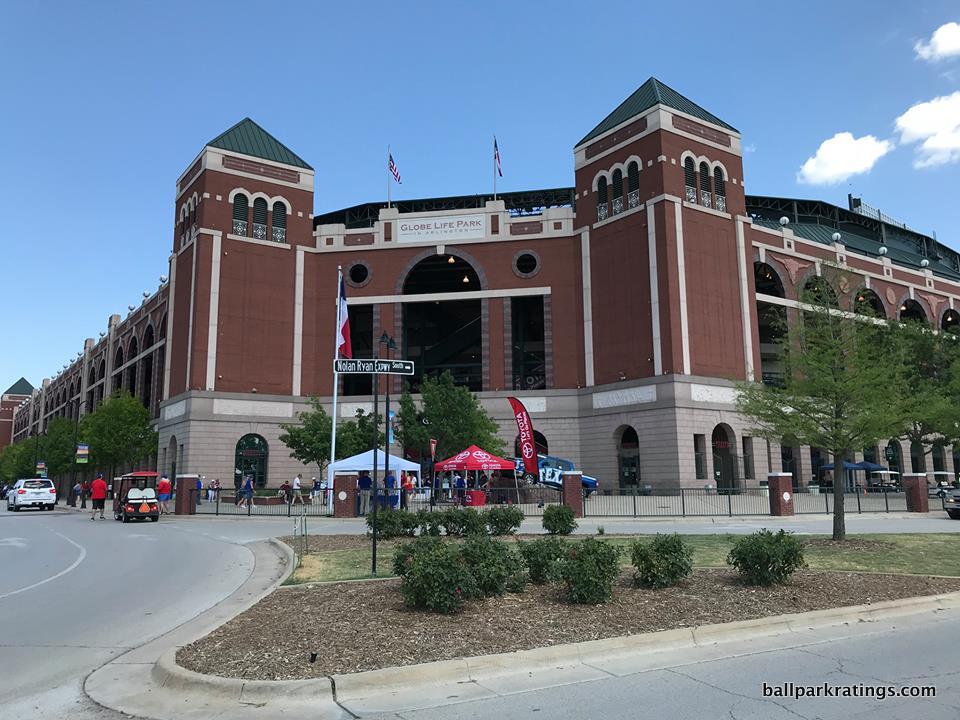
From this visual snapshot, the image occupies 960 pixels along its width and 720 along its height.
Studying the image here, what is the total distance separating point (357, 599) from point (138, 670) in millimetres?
3168

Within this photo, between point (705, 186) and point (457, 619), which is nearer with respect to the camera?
point (457, 619)

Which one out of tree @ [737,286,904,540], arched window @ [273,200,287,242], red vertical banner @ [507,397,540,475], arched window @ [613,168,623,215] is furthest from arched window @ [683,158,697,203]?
tree @ [737,286,904,540]

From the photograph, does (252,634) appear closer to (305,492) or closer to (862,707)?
(862,707)

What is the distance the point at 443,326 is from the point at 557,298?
16857 mm

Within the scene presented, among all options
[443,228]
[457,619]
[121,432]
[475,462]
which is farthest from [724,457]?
[121,432]

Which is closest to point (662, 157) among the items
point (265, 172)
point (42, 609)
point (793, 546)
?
point (265, 172)

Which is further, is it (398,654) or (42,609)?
(42,609)

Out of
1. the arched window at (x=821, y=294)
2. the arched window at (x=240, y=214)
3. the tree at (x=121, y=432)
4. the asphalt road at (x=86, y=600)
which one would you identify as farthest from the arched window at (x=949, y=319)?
the tree at (x=121, y=432)

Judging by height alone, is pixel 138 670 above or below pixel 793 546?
below

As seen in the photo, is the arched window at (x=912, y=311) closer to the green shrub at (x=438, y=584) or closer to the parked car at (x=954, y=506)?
the parked car at (x=954, y=506)

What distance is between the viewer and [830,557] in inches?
573

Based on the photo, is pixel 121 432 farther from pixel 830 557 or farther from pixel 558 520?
pixel 830 557

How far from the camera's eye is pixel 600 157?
49438 mm

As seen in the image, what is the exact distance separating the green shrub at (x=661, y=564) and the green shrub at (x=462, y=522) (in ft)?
27.0
